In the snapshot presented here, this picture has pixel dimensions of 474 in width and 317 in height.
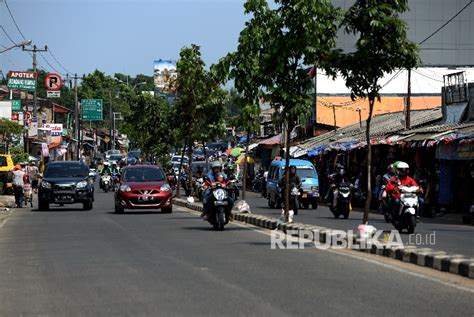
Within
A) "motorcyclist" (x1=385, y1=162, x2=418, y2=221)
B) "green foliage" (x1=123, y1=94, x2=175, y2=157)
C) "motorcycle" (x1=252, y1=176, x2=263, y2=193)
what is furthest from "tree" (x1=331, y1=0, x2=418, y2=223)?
"green foliage" (x1=123, y1=94, x2=175, y2=157)

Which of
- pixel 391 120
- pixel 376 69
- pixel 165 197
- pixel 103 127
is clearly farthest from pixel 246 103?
pixel 103 127

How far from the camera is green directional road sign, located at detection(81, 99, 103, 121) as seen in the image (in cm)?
9206

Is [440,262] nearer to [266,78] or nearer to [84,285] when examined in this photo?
[84,285]

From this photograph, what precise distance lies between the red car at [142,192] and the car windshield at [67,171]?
3.97 m

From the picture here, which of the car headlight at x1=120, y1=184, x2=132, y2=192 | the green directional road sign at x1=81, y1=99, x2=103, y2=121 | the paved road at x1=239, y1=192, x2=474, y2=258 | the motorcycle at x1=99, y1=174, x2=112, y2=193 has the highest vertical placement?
the green directional road sign at x1=81, y1=99, x2=103, y2=121

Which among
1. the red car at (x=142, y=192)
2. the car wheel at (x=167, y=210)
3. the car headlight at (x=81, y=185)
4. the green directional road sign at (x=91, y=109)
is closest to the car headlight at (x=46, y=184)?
the car headlight at (x=81, y=185)

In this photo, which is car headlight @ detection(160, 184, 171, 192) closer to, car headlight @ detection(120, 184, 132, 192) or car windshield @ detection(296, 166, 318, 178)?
car headlight @ detection(120, 184, 132, 192)

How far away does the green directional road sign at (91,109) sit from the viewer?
9206cm

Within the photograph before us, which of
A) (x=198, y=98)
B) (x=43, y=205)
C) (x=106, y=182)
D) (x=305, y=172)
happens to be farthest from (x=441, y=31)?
(x=43, y=205)

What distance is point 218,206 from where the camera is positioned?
2158 centimetres

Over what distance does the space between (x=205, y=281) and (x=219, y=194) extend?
32.5ft

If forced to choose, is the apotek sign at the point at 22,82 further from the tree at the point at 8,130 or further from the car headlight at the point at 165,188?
the car headlight at the point at 165,188

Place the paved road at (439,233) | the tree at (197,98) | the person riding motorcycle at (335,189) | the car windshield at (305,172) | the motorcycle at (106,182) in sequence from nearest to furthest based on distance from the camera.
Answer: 1. the paved road at (439,233)
2. the person riding motorcycle at (335,189)
3. the car windshield at (305,172)
4. the tree at (197,98)
5. the motorcycle at (106,182)

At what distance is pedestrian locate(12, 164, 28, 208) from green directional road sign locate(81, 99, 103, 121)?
5427 cm
